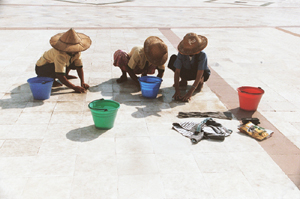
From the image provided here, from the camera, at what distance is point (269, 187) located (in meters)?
3.31

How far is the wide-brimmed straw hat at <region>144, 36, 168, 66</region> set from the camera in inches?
200

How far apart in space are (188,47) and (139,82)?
1.06 m

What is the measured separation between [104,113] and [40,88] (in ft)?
5.12

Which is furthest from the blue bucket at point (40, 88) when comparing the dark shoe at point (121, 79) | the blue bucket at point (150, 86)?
the blue bucket at point (150, 86)

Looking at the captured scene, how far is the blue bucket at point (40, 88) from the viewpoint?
5021mm

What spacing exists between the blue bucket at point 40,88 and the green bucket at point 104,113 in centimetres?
114

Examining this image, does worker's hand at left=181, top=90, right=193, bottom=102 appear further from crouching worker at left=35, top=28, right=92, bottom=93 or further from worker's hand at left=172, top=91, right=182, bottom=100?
crouching worker at left=35, top=28, right=92, bottom=93

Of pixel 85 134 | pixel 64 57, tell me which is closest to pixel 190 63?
pixel 64 57

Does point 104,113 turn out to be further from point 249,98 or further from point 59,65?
point 249,98

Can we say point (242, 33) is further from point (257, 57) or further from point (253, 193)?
point (253, 193)

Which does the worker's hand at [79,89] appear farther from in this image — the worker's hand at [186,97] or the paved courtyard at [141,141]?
the worker's hand at [186,97]

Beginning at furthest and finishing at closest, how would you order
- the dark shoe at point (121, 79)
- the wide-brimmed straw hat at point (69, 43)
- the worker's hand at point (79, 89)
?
the dark shoe at point (121, 79) → the worker's hand at point (79, 89) → the wide-brimmed straw hat at point (69, 43)

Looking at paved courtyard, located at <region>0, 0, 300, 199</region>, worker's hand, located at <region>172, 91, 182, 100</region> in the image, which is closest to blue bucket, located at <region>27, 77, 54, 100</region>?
paved courtyard, located at <region>0, 0, 300, 199</region>

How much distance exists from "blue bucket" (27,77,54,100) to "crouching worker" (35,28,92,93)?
222mm
